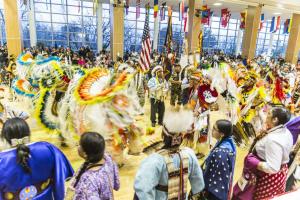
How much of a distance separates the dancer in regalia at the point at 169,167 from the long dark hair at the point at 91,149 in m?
0.27

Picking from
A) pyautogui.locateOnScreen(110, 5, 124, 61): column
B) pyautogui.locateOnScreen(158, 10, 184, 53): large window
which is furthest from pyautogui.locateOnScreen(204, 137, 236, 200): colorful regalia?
pyautogui.locateOnScreen(158, 10, 184, 53): large window

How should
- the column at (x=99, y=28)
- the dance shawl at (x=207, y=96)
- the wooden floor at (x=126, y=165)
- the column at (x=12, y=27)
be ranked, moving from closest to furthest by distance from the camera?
the wooden floor at (x=126, y=165), the dance shawl at (x=207, y=96), the column at (x=12, y=27), the column at (x=99, y=28)

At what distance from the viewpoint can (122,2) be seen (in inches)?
476

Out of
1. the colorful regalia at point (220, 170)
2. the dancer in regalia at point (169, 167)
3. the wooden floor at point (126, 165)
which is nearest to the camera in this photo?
the dancer in regalia at point (169, 167)

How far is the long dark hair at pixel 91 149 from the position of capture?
59.8 inches

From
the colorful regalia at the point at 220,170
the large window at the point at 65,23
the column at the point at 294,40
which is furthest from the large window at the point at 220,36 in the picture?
the colorful regalia at the point at 220,170

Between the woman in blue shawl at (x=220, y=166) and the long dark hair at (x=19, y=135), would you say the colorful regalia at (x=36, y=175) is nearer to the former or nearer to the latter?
the long dark hair at (x=19, y=135)

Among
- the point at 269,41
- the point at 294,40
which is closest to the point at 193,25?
the point at 294,40

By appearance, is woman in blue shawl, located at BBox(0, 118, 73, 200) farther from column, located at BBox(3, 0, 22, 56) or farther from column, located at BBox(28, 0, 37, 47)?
column, located at BBox(28, 0, 37, 47)

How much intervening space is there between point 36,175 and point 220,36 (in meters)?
22.2

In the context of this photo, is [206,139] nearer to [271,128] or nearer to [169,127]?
[271,128]

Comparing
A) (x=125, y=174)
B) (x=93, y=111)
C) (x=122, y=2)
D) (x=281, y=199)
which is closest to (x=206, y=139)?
(x=125, y=174)

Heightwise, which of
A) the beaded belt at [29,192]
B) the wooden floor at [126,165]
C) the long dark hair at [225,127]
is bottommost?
the wooden floor at [126,165]

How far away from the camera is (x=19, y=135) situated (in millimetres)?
1531
